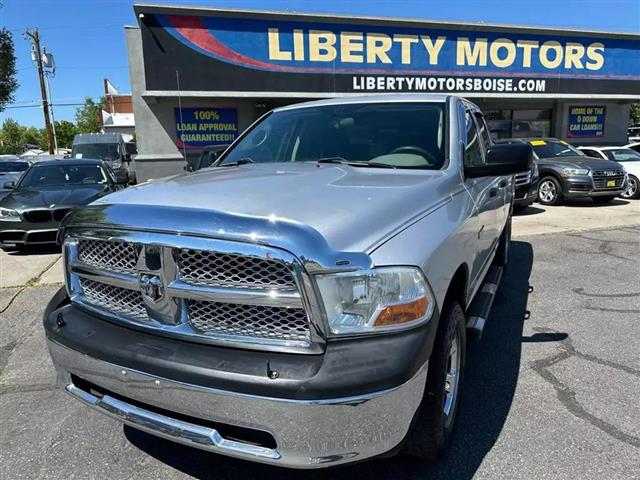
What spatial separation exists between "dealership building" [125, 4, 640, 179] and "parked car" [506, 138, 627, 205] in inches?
220

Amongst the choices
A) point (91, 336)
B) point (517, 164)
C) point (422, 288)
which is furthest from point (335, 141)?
point (91, 336)

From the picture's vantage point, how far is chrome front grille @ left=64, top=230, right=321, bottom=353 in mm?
1781

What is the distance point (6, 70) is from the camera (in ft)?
75.4

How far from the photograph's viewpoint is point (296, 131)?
3.65 meters

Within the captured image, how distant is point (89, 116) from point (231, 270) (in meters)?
87.1

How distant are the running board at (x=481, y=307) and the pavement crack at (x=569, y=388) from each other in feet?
1.64

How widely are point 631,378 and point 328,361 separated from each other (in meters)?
2.56

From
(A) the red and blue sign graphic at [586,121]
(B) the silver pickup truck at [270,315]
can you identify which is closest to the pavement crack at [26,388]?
(B) the silver pickup truck at [270,315]

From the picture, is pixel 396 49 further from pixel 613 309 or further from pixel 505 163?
pixel 505 163

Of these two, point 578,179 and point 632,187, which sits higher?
point 578,179

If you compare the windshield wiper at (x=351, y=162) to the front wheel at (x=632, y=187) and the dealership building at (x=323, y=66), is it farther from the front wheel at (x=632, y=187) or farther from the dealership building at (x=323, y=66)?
the front wheel at (x=632, y=187)

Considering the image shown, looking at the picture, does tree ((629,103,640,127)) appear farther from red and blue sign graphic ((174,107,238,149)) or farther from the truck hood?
the truck hood

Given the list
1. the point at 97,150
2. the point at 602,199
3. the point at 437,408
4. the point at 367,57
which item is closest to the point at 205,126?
the point at 97,150

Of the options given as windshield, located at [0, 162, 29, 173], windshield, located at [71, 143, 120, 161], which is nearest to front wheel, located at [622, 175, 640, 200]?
windshield, located at [71, 143, 120, 161]
